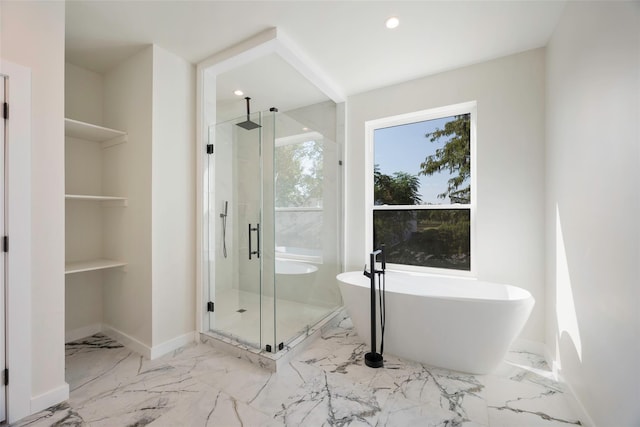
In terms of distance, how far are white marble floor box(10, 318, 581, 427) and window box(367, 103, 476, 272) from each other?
3.66 feet

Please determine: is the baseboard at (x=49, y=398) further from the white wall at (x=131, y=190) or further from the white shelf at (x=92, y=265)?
the white shelf at (x=92, y=265)

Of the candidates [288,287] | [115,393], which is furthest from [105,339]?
[288,287]

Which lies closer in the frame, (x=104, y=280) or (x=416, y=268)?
(x=104, y=280)

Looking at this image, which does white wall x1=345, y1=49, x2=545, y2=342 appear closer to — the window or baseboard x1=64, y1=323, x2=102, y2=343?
the window

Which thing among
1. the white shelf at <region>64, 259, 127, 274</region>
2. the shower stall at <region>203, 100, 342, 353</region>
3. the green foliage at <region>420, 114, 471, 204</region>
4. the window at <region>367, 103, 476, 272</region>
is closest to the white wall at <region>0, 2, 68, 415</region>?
the white shelf at <region>64, 259, 127, 274</region>

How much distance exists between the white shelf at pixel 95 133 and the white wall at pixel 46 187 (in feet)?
1.77

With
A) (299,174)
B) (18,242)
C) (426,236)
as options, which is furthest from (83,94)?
(426,236)

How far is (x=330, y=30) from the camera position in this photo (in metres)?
2.18

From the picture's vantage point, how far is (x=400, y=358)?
2.25 m

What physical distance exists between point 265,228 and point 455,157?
2093mm

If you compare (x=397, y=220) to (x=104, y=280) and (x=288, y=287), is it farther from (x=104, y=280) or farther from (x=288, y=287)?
(x=104, y=280)

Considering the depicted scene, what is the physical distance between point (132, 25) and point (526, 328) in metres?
4.10

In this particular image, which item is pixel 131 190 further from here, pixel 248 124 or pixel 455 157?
pixel 455 157

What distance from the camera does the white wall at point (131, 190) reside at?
7.68 ft
